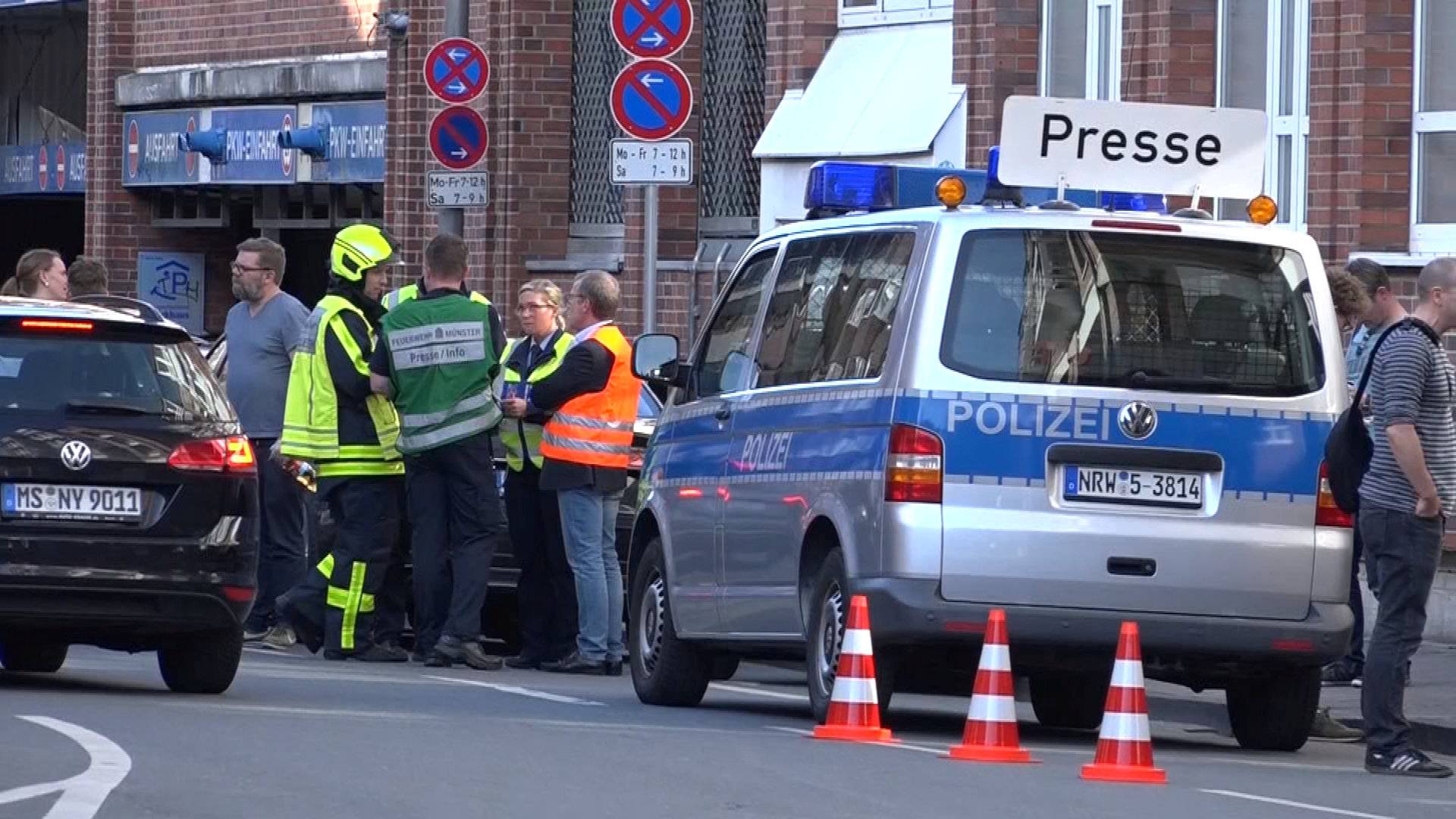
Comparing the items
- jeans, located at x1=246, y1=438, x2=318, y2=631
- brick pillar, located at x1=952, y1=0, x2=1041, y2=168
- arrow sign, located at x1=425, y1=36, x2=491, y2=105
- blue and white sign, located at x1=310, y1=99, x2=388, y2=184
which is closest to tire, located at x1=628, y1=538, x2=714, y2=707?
jeans, located at x1=246, y1=438, x2=318, y2=631

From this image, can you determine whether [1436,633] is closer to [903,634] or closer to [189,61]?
[903,634]

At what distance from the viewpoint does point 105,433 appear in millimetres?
12336

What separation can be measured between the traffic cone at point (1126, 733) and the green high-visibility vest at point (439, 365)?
5.30 meters

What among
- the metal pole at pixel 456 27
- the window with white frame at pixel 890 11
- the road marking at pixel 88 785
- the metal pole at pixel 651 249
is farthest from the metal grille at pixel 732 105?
the road marking at pixel 88 785

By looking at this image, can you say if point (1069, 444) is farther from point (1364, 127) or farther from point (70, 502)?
point (1364, 127)

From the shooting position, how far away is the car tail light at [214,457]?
1244 cm

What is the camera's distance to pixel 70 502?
12227 millimetres

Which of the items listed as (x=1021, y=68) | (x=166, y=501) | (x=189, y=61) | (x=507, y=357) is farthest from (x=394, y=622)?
(x=189, y=61)

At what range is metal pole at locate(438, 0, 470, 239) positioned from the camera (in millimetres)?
23172

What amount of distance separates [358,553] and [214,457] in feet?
10.2

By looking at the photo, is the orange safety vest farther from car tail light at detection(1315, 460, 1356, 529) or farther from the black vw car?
car tail light at detection(1315, 460, 1356, 529)

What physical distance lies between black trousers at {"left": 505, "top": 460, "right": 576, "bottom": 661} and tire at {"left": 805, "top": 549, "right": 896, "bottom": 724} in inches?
151

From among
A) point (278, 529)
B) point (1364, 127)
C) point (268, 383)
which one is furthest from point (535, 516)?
point (1364, 127)

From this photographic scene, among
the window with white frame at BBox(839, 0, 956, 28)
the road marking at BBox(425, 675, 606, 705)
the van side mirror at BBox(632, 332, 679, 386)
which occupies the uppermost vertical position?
the window with white frame at BBox(839, 0, 956, 28)
